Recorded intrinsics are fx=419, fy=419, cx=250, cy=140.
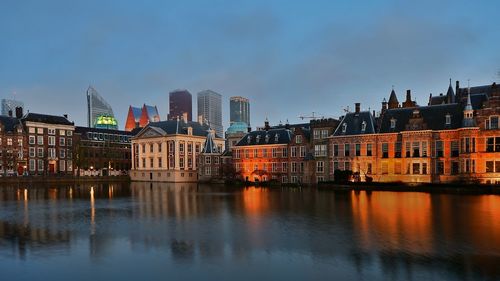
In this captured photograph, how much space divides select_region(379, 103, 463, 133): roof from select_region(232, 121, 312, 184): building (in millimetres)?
17159

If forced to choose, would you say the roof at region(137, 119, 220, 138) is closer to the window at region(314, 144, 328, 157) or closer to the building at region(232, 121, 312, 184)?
the building at region(232, 121, 312, 184)

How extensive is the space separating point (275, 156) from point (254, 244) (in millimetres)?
70353

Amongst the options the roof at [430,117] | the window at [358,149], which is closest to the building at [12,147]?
the window at [358,149]

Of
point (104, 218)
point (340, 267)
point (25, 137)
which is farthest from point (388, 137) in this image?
point (25, 137)

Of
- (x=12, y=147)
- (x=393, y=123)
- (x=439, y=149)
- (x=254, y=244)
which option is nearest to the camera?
(x=254, y=244)

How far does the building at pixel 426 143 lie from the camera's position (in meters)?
66.2

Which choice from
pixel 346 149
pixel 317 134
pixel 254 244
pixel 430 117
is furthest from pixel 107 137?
pixel 254 244

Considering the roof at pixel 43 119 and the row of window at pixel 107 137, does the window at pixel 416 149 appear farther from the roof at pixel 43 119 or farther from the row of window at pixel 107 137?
the row of window at pixel 107 137

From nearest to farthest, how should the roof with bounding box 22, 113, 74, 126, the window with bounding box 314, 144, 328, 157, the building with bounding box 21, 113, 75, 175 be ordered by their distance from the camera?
the window with bounding box 314, 144, 328, 157, the building with bounding box 21, 113, 75, 175, the roof with bounding box 22, 113, 74, 126

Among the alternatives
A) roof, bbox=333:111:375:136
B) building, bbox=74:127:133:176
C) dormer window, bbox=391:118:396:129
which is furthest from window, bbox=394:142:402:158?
building, bbox=74:127:133:176

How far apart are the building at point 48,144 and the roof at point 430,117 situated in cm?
9015

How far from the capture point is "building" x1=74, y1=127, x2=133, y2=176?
126 metres

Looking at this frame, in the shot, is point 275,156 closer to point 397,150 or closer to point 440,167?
point 397,150

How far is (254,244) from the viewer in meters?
24.6
